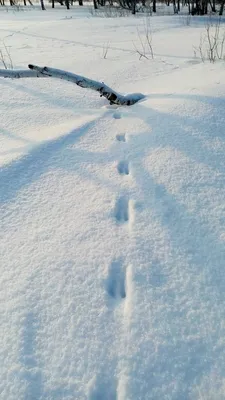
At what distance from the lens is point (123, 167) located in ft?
6.84

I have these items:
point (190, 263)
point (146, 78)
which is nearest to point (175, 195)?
point (190, 263)

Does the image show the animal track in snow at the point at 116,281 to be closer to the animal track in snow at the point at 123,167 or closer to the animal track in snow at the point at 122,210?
the animal track in snow at the point at 122,210

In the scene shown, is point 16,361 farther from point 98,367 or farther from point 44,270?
point 44,270

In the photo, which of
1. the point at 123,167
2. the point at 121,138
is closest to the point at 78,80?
the point at 121,138

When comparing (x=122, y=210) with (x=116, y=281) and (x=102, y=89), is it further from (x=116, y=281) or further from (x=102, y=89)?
(x=102, y=89)

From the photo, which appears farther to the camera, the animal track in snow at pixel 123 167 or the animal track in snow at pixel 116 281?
the animal track in snow at pixel 123 167

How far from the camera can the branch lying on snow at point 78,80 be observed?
2693mm

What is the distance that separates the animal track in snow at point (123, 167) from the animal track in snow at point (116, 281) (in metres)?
0.78

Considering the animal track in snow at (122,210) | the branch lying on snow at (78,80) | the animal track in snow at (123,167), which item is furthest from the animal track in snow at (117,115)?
the animal track in snow at (122,210)

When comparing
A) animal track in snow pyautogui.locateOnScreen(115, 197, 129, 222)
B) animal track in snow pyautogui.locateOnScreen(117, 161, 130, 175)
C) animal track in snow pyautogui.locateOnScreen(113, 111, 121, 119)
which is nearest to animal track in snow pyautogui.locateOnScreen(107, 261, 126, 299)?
animal track in snow pyautogui.locateOnScreen(115, 197, 129, 222)

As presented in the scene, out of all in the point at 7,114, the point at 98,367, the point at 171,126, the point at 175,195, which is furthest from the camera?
the point at 7,114

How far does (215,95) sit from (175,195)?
1.40 meters

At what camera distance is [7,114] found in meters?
2.95

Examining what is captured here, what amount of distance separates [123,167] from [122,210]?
1.46ft
